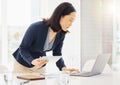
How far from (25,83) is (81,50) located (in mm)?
2873

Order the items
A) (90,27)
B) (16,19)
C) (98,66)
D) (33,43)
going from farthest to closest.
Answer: (16,19) → (90,27) → (33,43) → (98,66)

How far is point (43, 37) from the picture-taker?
2.29 metres

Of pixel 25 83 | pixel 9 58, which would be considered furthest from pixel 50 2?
pixel 25 83

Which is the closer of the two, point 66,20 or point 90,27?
point 66,20

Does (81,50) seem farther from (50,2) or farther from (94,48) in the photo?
(50,2)

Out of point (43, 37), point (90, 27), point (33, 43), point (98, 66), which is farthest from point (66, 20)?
point (90, 27)

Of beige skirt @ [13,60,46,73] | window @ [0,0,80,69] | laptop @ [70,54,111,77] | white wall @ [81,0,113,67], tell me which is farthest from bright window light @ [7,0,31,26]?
laptop @ [70,54,111,77]

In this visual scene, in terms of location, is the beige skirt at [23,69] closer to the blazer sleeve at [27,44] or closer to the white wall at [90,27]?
the blazer sleeve at [27,44]

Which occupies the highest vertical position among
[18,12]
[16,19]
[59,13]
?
[59,13]

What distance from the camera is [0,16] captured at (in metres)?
4.37

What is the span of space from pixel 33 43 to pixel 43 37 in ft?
0.34

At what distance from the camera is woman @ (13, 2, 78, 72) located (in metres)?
2.23

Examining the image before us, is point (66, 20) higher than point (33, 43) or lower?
higher

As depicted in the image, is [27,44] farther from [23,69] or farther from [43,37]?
[23,69]
